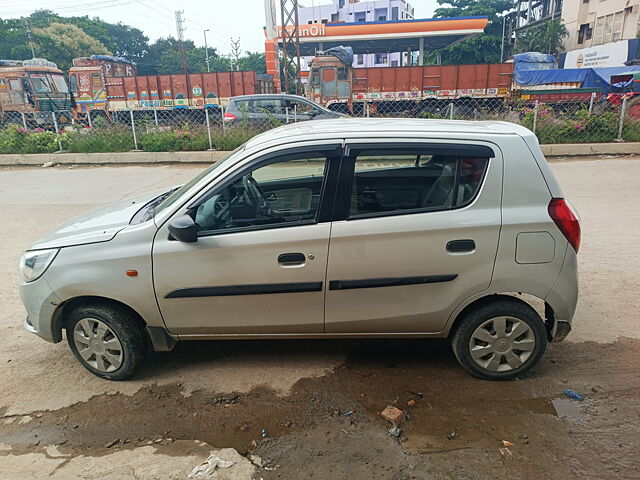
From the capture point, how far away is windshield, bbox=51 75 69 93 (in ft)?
72.8

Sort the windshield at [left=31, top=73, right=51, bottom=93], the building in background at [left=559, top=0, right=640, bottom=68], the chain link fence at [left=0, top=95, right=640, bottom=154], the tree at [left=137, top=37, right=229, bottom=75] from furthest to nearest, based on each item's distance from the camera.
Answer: the tree at [left=137, top=37, right=229, bottom=75], the building in background at [left=559, top=0, right=640, bottom=68], the windshield at [left=31, top=73, right=51, bottom=93], the chain link fence at [left=0, top=95, right=640, bottom=154]

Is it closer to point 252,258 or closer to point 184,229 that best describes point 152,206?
point 184,229

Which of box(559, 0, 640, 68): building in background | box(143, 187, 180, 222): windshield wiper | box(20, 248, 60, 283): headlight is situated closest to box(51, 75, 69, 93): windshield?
box(143, 187, 180, 222): windshield wiper

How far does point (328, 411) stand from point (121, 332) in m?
1.47

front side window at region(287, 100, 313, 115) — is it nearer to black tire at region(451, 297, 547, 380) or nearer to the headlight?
the headlight

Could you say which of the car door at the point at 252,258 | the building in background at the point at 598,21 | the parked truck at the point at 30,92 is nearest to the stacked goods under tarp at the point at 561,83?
the building in background at the point at 598,21

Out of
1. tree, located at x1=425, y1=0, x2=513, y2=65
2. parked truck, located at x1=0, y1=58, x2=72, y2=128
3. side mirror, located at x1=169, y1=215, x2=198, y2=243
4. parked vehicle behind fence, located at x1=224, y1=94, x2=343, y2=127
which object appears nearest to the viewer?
side mirror, located at x1=169, y1=215, x2=198, y2=243

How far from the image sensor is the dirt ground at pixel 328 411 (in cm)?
240

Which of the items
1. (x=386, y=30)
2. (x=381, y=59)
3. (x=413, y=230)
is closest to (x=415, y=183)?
(x=413, y=230)

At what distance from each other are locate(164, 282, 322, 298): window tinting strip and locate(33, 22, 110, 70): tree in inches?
2152

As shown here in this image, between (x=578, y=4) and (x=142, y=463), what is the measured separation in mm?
44093

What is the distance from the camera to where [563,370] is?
3.17 meters

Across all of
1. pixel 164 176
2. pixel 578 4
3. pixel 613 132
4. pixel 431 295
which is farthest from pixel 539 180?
pixel 578 4

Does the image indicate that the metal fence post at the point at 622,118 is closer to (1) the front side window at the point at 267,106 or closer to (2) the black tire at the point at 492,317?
(1) the front side window at the point at 267,106
